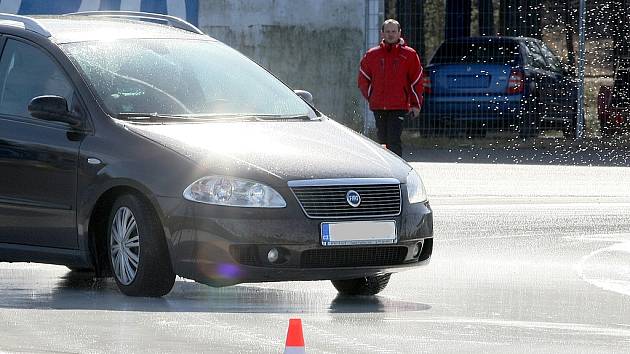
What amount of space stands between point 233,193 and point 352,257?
29.8 inches

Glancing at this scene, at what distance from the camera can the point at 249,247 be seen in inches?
403

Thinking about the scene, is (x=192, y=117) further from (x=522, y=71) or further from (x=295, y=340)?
(x=522, y=71)

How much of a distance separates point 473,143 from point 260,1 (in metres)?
3.79

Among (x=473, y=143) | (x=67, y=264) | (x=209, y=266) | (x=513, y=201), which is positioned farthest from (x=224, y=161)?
(x=473, y=143)

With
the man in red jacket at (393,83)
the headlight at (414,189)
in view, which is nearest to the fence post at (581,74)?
the man in red jacket at (393,83)

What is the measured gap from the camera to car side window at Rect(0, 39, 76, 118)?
1148cm

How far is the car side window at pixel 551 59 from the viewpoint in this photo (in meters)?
25.4

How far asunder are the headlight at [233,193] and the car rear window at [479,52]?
15.4 metres

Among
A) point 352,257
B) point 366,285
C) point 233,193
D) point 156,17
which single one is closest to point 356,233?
point 352,257

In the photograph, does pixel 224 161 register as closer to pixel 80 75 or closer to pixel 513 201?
pixel 80 75

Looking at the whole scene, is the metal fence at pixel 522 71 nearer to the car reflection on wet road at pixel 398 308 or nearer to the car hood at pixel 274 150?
the car reflection on wet road at pixel 398 308

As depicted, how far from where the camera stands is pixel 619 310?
10.3 m

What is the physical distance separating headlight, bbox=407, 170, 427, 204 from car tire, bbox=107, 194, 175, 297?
4.60ft

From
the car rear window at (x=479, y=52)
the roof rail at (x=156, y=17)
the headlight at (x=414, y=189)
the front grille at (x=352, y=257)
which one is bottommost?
the car rear window at (x=479, y=52)
